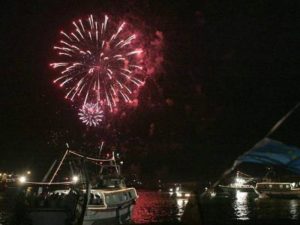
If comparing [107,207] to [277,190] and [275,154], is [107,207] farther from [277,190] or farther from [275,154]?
[277,190]

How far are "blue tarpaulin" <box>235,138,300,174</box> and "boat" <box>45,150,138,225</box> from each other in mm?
22684

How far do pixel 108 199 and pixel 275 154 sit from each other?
3100 centimetres

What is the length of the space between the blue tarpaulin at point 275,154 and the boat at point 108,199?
2268 centimetres

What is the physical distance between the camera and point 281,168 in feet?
39.4

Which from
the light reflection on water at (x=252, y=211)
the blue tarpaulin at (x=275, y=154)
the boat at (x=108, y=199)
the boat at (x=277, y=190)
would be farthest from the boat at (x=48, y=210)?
the boat at (x=277, y=190)

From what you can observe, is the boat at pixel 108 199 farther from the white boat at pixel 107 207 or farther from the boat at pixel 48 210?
the boat at pixel 48 210

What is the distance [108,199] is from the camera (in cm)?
4084

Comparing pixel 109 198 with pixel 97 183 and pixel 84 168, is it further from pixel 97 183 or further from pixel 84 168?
pixel 84 168

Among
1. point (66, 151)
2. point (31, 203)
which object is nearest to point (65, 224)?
point (31, 203)

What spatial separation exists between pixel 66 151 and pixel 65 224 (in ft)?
29.8

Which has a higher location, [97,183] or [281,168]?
[97,183]

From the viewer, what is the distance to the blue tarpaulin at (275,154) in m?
11.4

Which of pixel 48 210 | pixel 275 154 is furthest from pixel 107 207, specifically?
pixel 275 154

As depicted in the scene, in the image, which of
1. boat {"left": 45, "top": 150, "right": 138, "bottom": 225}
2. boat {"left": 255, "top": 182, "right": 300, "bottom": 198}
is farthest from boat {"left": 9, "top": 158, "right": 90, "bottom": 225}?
boat {"left": 255, "top": 182, "right": 300, "bottom": 198}
